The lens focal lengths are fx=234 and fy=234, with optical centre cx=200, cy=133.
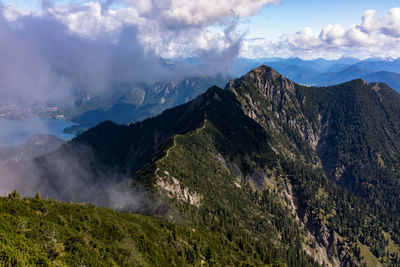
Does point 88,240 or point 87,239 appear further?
point 87,239

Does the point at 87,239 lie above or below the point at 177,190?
above

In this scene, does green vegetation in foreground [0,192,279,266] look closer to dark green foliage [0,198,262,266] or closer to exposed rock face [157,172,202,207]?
dark green foliage [0,198,262,266]

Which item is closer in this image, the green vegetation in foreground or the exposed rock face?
the green vegetation in foreground

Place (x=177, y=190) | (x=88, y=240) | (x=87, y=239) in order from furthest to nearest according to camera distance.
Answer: (x=177, y=190) < (x=87, y=239) < (x=88, y=240)

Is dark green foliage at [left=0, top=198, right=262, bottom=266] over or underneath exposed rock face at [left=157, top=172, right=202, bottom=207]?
over

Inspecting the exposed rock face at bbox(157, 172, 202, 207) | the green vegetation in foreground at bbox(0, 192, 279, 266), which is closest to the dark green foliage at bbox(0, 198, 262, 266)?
the green vegetation in foreground at bbox(0, 192, 279, 266)

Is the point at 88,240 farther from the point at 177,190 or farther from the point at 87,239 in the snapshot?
the point at 177,190

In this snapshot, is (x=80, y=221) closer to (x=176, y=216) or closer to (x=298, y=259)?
(x=176, y=216)

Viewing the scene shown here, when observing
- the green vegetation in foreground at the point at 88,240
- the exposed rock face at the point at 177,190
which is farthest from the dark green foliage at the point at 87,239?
the exposed rock face at the point at 177,190

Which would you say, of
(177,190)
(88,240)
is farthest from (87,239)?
(177,190)

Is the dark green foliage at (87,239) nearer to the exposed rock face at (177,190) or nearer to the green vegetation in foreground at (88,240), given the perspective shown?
the green vegetation in foreground at (88,240)
